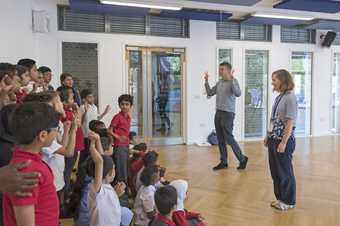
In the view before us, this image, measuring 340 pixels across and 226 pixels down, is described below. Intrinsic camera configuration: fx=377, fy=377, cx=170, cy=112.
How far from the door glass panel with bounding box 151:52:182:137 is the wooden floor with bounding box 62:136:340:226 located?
85cm

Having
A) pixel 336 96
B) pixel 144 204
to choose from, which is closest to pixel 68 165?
pixel 144 204

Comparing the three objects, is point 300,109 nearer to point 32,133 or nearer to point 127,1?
point 127,1

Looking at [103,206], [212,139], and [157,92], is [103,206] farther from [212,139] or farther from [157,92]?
[212,139]

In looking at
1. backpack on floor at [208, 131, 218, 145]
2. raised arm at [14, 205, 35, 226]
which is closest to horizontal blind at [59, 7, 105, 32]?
backpack on floor at [208, 131, 218, 145]

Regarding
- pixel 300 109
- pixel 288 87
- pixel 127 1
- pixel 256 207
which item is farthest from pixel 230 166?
pixel 300 109

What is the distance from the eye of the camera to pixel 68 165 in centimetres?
371

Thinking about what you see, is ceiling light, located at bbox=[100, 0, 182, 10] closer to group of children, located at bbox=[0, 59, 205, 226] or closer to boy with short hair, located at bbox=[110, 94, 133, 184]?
group of children, located at bbox=[0, 59, 205, 226]

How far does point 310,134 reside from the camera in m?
9.67

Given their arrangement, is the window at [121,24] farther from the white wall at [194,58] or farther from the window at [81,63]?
the window at [81,63]

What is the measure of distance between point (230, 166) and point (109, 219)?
12.3 ft

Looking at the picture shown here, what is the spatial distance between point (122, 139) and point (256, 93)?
5608mm

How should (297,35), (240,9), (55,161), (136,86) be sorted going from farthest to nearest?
(297,35) < (136,86) < (240,9) < (55,161)

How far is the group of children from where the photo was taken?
4.72 ft

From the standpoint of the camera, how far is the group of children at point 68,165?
144 centimetres
